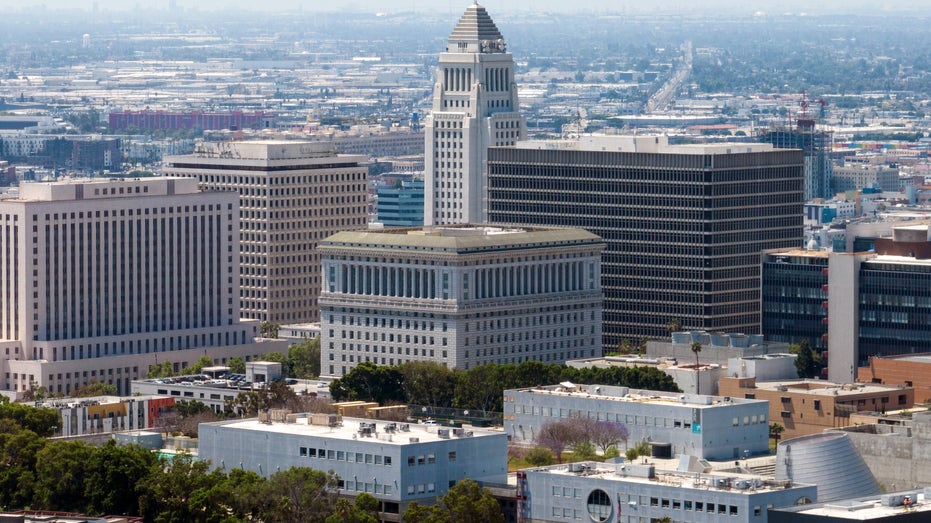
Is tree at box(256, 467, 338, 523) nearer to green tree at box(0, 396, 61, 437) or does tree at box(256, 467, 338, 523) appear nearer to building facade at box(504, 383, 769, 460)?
building facade at box(504, 383, 769, 460)

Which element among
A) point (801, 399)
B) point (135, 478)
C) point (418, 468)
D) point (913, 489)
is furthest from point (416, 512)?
point (801, 399)

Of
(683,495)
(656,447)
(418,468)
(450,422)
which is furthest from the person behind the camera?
(450,422)

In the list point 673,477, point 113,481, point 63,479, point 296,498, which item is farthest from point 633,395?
point 63,479

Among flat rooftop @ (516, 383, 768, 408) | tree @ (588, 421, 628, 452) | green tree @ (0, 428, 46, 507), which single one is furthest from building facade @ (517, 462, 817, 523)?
green tree @ (0, 428, 46, 507)

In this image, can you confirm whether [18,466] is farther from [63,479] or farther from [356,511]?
[356,511]

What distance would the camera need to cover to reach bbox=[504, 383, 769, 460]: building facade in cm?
16900

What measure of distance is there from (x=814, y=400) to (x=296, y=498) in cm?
4364

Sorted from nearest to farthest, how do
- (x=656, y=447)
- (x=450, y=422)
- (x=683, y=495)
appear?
(x=683, y=495) → (x=656, y=447) → (x=450, y=422)

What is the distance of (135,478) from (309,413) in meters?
15.6

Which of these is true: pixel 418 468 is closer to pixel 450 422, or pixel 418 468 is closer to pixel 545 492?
pixel 545 492

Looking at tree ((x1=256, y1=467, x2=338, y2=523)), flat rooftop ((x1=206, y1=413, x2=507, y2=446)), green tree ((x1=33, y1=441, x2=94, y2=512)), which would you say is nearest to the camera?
tree ((x1=256, y1=467, x2=338, y2=523))

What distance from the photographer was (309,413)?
170 m

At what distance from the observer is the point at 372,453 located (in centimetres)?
15488

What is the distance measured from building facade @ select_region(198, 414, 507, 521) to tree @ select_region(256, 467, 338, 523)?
11.5ft
